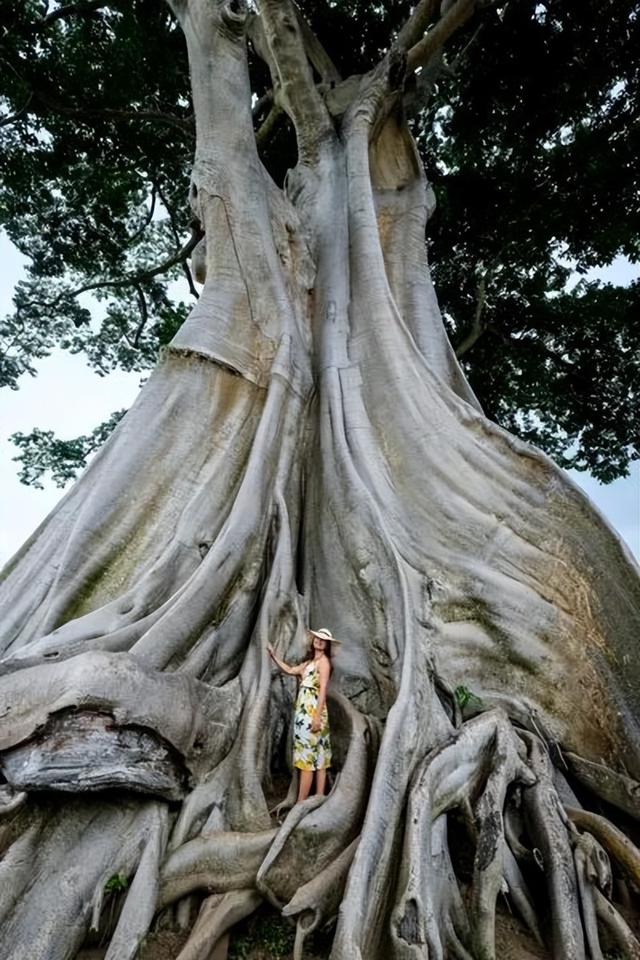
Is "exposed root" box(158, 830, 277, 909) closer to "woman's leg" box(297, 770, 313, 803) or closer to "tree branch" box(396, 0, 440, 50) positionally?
"woman's leg" box(297, 770, 313, 803)

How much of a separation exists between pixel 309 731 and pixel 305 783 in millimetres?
180

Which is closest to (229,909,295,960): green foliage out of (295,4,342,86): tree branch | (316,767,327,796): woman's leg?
(316,767,327,796): woman's leg

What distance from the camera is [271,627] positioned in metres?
2.95

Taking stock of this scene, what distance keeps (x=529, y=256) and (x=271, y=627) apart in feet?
24.5

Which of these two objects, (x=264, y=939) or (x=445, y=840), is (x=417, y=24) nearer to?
(x=445, y=840)

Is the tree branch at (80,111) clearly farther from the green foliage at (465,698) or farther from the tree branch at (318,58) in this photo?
the green foliage at (465,698)

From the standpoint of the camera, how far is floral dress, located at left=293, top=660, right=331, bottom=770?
2.45 m

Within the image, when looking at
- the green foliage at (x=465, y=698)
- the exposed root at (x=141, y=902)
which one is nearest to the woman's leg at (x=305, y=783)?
the exposed root at (x=141, y=902)

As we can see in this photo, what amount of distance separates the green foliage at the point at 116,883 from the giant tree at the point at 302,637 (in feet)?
0.09

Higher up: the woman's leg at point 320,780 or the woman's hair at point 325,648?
the woman's hair at point 325,648

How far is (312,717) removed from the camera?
253 centimetres

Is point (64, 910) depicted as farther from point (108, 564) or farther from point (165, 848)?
point (108, 564)

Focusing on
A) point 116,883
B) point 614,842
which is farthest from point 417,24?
point 116,883

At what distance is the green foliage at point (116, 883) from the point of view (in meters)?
1.97
